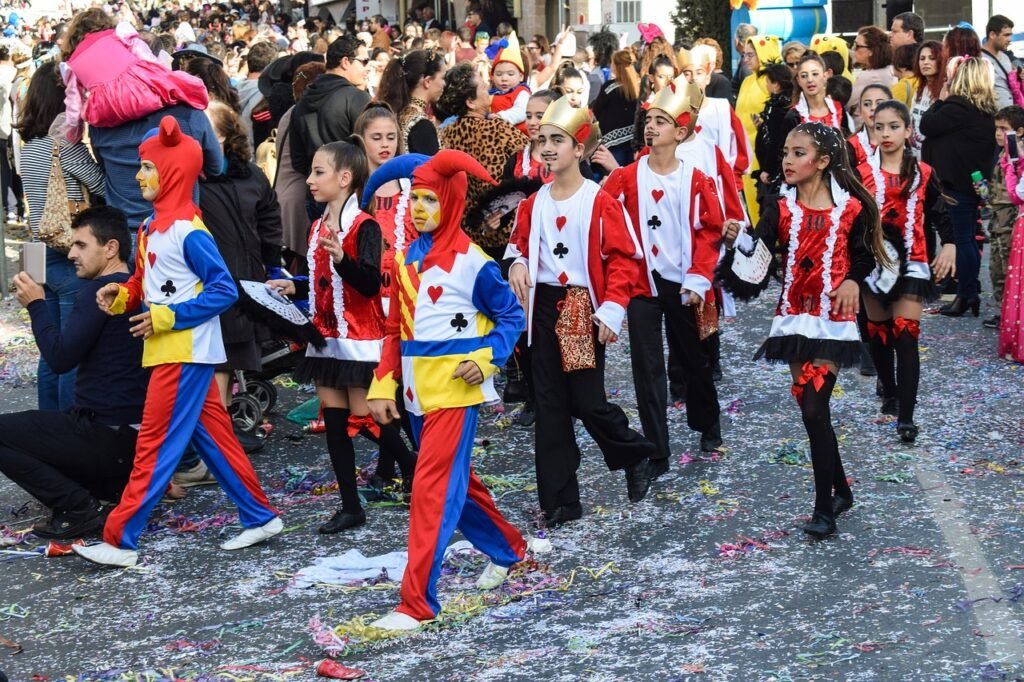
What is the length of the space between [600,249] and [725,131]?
372 cm

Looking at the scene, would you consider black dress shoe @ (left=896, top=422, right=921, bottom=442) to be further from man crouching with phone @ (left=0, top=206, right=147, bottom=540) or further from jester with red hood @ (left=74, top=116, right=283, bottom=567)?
man crouching with phone @ (left=0, top=206, right=147, bottom=540)

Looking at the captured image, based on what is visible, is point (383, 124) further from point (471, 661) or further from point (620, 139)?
point (620, 139)

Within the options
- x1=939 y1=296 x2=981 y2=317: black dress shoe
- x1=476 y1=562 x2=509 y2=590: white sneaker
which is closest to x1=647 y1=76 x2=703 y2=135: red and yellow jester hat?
x1=476 y1=562 x2=509 y2=590: white sneaker

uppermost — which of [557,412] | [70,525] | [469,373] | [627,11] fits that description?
[627,11]

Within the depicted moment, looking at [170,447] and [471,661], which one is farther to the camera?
[170,447]

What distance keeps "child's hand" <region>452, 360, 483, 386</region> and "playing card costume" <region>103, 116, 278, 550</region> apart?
1474mm

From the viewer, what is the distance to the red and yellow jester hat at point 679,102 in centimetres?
754

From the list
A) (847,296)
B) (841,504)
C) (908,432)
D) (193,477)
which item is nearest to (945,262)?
(908,432)

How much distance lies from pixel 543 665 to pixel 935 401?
4.46 m

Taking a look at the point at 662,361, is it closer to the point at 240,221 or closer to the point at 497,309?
the point at 497,309

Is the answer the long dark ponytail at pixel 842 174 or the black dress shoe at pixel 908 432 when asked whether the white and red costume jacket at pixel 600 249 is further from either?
the black dress shoe at pixel 908 432

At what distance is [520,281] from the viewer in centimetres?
657

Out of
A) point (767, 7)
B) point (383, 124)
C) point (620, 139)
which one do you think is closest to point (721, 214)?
point (383, 124)

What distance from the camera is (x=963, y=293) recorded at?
11172mm
